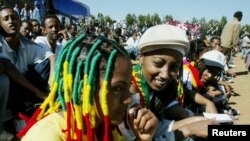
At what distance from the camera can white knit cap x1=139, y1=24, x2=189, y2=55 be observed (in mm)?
2314

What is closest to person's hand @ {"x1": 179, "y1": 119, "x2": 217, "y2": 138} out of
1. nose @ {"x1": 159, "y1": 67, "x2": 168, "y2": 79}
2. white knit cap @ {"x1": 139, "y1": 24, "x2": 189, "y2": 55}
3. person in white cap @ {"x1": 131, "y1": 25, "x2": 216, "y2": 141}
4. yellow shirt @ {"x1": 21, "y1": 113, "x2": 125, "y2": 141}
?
person in white cap @ {"x1": 131, "y1": 25, "x2": 216, "y2": 141}

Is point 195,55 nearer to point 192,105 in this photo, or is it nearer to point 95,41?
point 192,105

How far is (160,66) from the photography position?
7.92ft

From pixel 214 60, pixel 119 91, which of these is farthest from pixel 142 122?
pixel 214 60

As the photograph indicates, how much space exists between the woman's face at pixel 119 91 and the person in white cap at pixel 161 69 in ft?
2.03

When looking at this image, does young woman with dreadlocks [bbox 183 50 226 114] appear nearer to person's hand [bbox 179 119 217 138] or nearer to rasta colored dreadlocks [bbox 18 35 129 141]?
person's hand [bbox 179 119 217 138]

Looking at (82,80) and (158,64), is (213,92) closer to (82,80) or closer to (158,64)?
(158,64)

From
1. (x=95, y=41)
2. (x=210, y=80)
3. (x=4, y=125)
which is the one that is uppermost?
(x=95, y=41)

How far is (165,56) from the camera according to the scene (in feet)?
7.76

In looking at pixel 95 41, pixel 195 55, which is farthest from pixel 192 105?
pixel 195 55

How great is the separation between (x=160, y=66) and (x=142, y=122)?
2.52ft

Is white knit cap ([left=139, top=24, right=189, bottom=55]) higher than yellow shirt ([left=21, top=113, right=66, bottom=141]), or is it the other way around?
white knit cap ([left=139, top=24, right=189, bottom=55])

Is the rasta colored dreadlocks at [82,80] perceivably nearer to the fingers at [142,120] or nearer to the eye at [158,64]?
the fingers at [142,120]

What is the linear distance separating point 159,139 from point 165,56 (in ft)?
1.78
